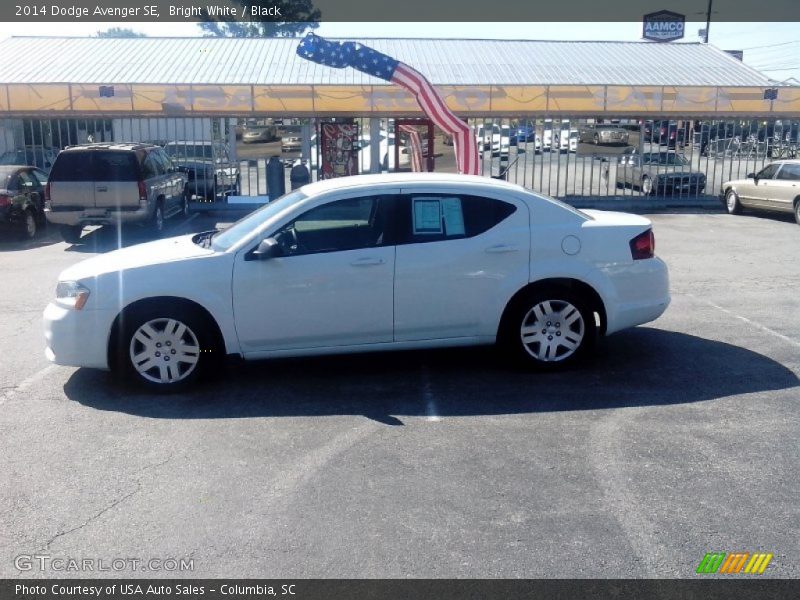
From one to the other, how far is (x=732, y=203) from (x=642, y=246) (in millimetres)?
14647

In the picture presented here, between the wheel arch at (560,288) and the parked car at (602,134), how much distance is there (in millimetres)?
16868

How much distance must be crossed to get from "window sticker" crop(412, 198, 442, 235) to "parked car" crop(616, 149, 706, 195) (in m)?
17.4

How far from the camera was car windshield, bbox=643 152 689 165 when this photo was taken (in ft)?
75.8

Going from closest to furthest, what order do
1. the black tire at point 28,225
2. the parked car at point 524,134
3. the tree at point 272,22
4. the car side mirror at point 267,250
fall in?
the car side mirror at point 267,250, the black tire at point 28,225, the parked car at point 524,134, the tree at point 272,22

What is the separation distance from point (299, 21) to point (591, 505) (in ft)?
191

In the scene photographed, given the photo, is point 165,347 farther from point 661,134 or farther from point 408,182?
point 661,134

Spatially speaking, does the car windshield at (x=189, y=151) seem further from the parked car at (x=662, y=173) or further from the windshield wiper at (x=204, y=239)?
the windshield wiper at (x=204, y=239)

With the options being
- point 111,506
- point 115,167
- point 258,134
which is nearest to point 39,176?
point 115,167

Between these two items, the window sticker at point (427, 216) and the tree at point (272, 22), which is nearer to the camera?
the window sticker at point (427, 216)

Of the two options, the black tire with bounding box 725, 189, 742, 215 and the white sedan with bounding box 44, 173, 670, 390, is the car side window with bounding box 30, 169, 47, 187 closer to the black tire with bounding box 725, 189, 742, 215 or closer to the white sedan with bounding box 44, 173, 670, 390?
the white sedan with bounding box 44, 173, 670, 390

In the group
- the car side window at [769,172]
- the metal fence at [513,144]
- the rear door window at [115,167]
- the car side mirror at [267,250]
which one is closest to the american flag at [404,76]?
the metal fence at [513,144]

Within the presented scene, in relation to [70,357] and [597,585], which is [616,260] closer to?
[597,585]

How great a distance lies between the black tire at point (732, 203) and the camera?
20344 mm

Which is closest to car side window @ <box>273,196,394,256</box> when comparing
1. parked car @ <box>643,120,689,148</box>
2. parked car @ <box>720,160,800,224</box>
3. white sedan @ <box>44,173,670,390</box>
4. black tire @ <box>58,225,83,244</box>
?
white sedan @ <box>44,173,670,390</box>
